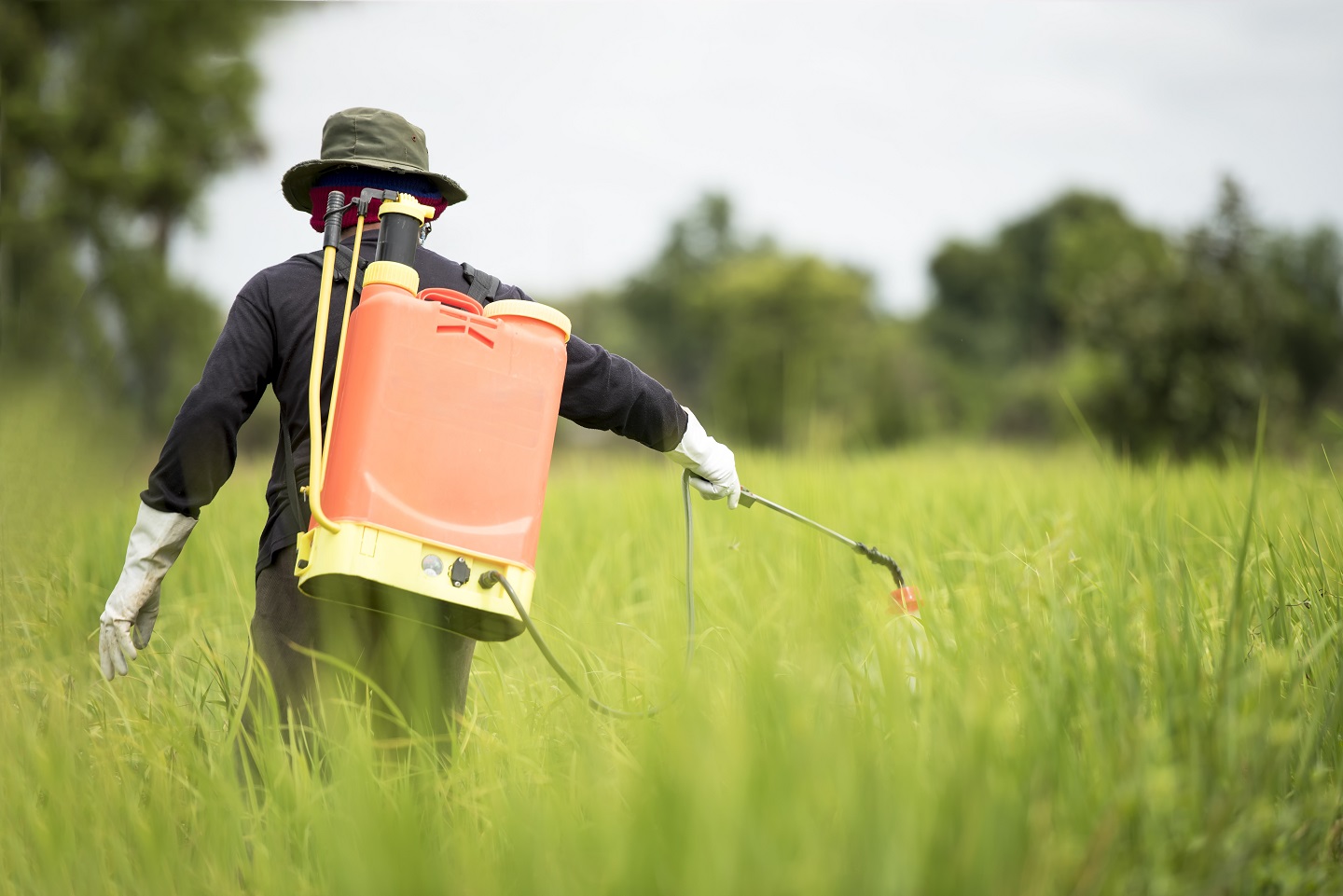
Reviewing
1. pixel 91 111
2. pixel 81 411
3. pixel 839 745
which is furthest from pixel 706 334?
pixel 839 745

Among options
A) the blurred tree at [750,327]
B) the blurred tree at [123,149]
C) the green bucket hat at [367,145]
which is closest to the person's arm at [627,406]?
the green bucket hat at [367,145]

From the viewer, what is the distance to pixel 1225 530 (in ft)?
11.9

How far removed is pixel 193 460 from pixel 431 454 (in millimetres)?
663

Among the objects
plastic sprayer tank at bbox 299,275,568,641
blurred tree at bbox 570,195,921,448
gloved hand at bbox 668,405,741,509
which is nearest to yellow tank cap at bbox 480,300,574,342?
plastic sprayer tank at bbox 299,275,568,641

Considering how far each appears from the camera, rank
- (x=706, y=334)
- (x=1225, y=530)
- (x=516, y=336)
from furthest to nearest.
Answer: (x=706, y=334) < (x=1225, y=530) < (x=516, y=336)

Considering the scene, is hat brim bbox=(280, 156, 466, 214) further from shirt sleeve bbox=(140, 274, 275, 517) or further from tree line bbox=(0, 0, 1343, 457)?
tree line bbox=(0, 0, 1343, 457)

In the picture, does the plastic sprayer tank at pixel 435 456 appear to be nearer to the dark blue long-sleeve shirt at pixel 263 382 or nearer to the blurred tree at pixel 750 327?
the dark blue long-sleeve shirt at pixel 263 382

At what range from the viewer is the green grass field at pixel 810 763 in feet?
4.49

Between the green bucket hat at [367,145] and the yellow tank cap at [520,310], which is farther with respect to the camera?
the green bucket hat at [367,145]

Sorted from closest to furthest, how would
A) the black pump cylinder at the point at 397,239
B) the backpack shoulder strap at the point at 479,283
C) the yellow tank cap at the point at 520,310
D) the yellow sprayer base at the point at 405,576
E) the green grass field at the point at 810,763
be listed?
the green grass field at the point at 810,763 → the yellow sprayer base at the point at 405,576 → the yellow tank cap at the point at 520,310 → the black pump cylinder at the point at 397,239 → the backpack shoulder strap at the point at 479,283

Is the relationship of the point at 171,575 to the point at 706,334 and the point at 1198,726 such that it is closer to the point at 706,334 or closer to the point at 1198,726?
the point at 1198,726

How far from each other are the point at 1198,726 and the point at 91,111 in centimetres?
1621

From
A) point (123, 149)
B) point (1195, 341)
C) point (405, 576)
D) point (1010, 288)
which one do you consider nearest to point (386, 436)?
point (405, 576)

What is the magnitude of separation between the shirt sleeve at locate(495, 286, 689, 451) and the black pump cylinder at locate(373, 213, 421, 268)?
293mm
